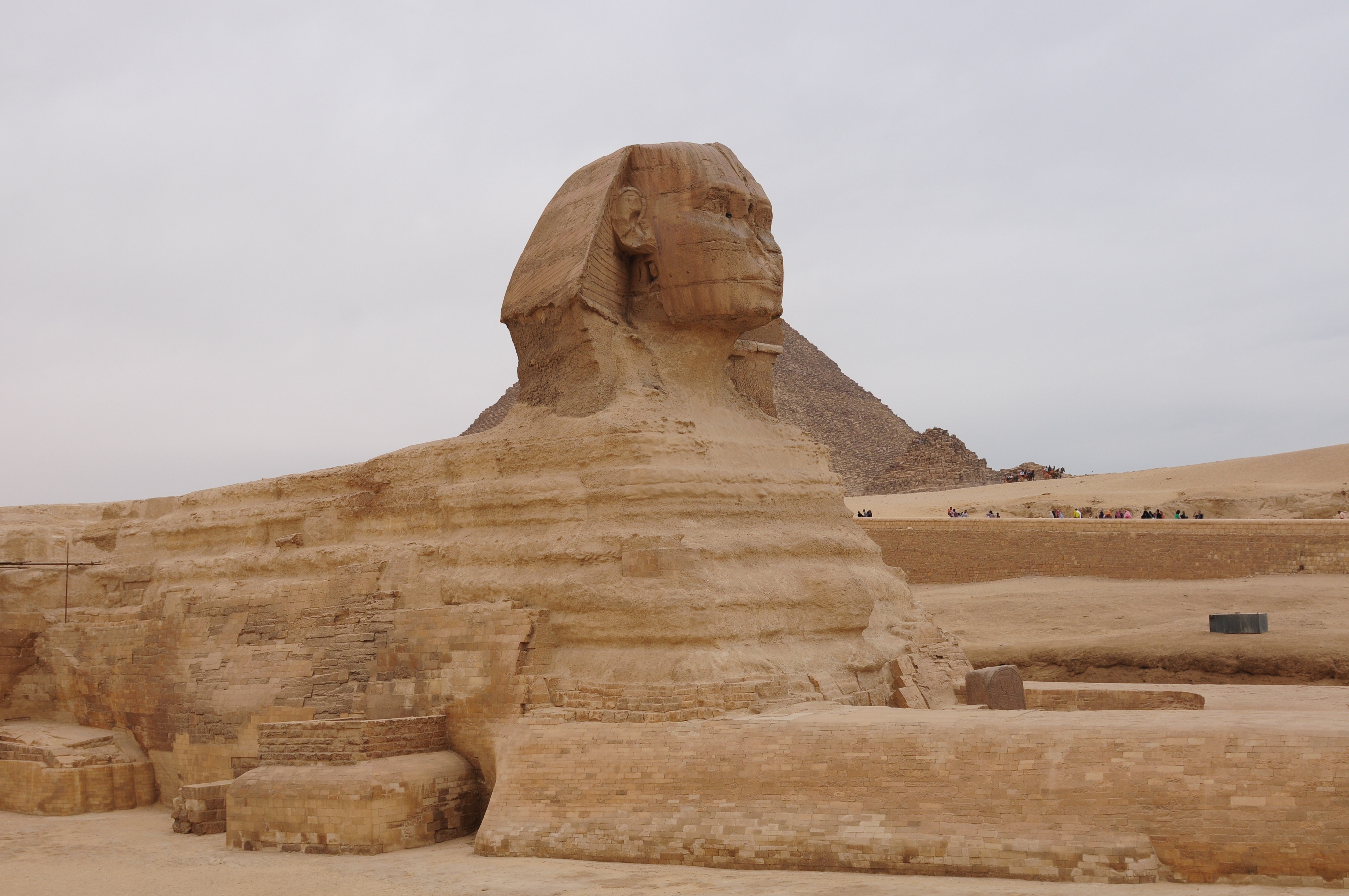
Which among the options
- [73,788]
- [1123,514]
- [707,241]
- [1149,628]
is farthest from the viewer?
[1123,514]

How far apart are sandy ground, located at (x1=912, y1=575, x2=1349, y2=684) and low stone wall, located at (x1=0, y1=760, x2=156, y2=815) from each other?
9291 millimetres

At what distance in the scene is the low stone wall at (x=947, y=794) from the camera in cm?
493

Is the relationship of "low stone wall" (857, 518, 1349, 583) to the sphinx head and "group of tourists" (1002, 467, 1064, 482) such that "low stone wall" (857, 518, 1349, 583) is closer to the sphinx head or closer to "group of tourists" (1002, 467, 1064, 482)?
the sphinx head

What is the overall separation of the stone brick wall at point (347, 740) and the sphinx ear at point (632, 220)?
3.38 m

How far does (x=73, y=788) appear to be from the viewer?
941 centimetres

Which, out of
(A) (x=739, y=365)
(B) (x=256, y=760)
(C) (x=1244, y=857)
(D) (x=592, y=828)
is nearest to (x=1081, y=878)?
(C) (x=1244, y=857)

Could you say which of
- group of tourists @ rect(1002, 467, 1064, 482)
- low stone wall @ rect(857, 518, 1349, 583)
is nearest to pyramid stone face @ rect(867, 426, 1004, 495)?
group of tourists @ rect(1002, 467, 1064, 482)

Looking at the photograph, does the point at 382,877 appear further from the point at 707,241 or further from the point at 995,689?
the point at 707,241

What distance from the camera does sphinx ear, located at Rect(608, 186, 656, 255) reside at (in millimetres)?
8258

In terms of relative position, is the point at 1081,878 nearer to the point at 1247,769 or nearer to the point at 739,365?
the point at 1247,769

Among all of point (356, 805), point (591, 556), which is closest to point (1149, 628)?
point (591, 556)

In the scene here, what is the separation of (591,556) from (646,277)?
217 centimetres

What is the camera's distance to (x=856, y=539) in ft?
28.5

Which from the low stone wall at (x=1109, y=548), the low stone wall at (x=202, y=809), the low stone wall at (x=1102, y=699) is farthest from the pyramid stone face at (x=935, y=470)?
the low stone wall at (x=202, y=809)
